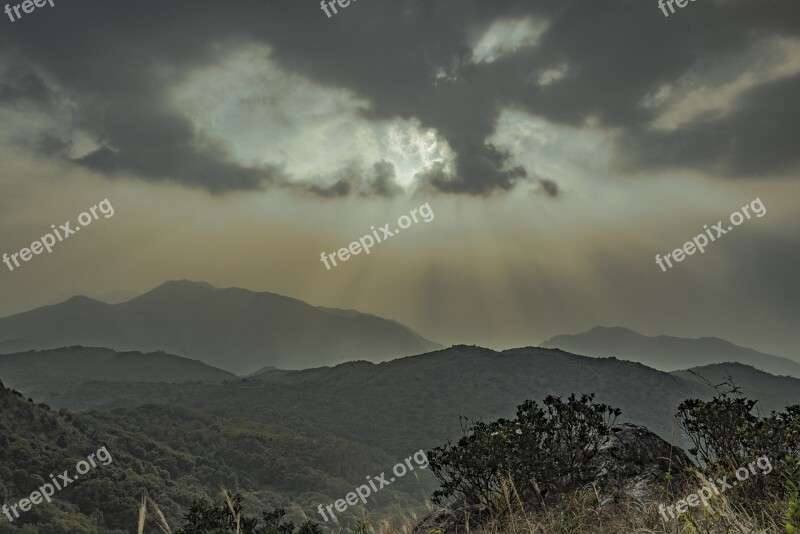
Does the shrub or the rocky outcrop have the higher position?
the shrub

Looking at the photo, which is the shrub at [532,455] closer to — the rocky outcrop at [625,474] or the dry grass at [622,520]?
the rocky outcrop at [625,474]

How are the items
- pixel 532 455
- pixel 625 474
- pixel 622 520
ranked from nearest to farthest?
pixel 622 520 → pixel 532 455 → pixel 625 474

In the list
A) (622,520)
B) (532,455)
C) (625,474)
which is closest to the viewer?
(622,520)

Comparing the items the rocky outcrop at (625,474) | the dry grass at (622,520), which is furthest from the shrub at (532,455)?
the dry grass at (622,520)

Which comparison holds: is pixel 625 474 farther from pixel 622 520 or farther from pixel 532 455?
pixel 622 520

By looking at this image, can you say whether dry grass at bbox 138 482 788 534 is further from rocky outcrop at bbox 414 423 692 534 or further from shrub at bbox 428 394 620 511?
shrub at bbox 428 394 620 511

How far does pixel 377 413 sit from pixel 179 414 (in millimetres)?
72374

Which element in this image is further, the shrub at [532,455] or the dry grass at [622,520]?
the shrub at [532,455]

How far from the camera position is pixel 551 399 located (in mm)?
10086

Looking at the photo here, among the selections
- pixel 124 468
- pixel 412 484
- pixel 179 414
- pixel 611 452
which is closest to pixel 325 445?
pixel 412 484

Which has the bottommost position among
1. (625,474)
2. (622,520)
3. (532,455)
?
(625,474)

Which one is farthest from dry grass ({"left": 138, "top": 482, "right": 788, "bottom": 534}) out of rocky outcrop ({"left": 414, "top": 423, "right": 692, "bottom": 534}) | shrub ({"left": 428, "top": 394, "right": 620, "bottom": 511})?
shrub ({"left": 428, "top": 394, "right": 620, "bottom": 511})

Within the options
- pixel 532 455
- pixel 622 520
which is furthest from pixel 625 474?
pixel 622 520

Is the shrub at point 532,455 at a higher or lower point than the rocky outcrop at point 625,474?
higher
